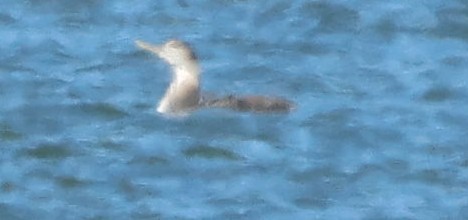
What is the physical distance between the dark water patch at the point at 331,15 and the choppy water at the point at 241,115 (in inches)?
0.7

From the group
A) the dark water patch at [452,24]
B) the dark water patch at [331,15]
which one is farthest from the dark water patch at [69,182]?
the dark water patch at [452,24]

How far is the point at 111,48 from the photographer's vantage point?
16219 millimetres

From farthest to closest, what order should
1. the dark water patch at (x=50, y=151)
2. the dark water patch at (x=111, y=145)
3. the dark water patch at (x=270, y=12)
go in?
the dark water patch at (x=270, y=12), the dark water patch at (x=111, y=145), the dark water patch at (x=50, y=151)

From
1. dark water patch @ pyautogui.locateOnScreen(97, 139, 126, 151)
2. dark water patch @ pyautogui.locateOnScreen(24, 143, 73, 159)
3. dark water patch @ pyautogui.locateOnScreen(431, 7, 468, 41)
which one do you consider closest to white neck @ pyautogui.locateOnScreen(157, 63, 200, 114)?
dark water patch @ pyautogui.locateOnScreen(97, 139, 126, 151)

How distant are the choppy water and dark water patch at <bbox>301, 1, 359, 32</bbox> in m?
0.02

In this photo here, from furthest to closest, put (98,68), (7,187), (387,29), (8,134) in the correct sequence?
(387,29) < (98,68) < (8,134) < (7,187)

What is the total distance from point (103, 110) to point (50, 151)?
0.87 m

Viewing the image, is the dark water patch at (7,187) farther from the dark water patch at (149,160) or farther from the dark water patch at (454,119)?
the dark water patch at (454,119)

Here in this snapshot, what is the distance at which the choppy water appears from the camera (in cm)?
1341

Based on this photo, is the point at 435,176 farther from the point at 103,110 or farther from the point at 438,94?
the point at 103,110

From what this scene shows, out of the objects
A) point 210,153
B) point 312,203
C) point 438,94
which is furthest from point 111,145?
point 438,94

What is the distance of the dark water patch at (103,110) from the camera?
48.8 ft

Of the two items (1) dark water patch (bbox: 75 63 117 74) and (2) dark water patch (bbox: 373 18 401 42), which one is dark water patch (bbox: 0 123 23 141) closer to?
(1) dark water patch (bbox: 75 63 117 74)

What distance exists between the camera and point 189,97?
537 inches
